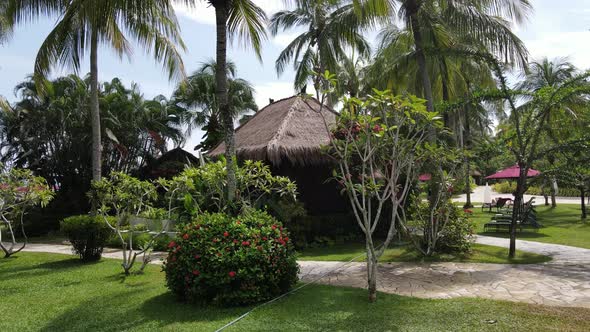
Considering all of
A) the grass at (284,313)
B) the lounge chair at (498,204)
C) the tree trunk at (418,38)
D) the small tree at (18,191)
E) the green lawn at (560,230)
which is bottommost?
the grass at (284,313)

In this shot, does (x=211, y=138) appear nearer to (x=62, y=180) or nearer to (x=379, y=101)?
(x=62, y=180)

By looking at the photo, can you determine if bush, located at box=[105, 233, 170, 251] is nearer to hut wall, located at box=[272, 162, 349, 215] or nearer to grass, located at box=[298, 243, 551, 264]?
hut wall, located at box=[272, 162, 349, 215]

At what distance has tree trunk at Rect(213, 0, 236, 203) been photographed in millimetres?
7082

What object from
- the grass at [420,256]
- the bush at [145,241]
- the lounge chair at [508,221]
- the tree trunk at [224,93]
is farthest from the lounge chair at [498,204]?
the tree trunk at [224,93]

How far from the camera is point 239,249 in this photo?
19.3 ft

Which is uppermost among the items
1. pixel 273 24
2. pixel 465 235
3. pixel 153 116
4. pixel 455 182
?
pixel 273 24

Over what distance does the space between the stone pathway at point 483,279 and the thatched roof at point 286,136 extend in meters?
3.57

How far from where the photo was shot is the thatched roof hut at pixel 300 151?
12.1m

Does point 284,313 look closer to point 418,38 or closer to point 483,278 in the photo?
point 483,278

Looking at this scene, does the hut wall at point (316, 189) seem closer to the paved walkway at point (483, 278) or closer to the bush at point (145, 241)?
the bush at point (145, 241)

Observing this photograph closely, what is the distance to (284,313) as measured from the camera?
5.49 m

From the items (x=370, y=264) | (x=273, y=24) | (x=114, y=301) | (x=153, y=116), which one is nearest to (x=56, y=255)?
(x=114, y=301)

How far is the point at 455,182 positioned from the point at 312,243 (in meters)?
4.24

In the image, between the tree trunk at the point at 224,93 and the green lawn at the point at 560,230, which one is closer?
the tree trunk at the point at 224,93
